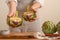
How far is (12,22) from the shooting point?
101 cm

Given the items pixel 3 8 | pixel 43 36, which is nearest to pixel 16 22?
pixel 43 36

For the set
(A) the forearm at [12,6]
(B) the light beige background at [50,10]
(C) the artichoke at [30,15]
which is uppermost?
(B) the light beige background at [50,10]

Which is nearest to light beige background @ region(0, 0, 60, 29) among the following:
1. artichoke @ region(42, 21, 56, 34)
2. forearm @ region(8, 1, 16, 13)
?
forearm @ region(8, 1, 16, 13)

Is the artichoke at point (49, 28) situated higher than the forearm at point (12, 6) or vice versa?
the forearm at point (12, 6)

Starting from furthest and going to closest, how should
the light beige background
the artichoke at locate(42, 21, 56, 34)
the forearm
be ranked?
the light beige background → the forearm → the artichoke at locate(42, 21, 56, 34)

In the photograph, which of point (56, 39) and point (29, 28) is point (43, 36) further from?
point (29, 28)

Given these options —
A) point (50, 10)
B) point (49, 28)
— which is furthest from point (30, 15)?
point (50, 10)

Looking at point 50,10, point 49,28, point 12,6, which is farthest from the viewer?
point 50,10

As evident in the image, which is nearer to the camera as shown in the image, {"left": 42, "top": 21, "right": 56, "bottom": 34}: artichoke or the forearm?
{"left": 42, "top": 21, "right": 56, "bottom": 34}: artichoke

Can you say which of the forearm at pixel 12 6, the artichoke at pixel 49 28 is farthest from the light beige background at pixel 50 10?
the artichoke at pixel 49 28

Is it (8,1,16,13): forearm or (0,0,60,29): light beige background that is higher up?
(0,0,60,29): light beige background

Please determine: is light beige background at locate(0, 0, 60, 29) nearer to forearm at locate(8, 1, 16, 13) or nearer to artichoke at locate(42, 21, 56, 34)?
forearm at locate(8, 1, 16, 13)

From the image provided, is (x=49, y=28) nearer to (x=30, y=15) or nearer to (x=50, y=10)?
(x=30, y=15)

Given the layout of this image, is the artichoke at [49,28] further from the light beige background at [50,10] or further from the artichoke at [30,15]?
the light beige background at [50,10]
